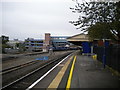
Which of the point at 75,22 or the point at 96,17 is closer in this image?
the point at 96,17

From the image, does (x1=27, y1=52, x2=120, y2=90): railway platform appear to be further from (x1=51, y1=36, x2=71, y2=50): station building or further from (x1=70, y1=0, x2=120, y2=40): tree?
(x1=51, y1=36, x2=71, y2=50): station building

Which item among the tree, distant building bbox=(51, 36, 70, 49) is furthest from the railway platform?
distant building bbox=(51, 36, 70, 49)

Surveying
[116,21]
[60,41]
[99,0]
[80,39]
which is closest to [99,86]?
[116,21]

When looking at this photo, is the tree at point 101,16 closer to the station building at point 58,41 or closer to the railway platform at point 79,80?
the railway platform at point 79,80

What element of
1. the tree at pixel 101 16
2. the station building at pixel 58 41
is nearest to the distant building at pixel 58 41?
the station building at pixel 58 41

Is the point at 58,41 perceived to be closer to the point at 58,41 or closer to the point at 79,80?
the point at 58,41

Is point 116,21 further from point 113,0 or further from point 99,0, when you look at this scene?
point 99,0

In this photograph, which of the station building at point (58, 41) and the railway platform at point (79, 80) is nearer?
the railway platform at point (79, 80)

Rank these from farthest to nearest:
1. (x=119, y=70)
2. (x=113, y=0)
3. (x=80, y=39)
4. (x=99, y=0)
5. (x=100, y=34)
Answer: (x=80, y=39), (x=100, y=34), (x=99, y=0), (x=113, y=0), (x=119, y=70)

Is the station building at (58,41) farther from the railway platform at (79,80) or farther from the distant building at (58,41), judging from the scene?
the railway platform at (79,80)

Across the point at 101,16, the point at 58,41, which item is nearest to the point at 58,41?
the point at 58,41

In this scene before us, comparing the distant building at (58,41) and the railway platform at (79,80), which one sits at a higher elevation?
the distant building at (58,41)

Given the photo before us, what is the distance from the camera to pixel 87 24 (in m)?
15.3

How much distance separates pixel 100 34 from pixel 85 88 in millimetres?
7821
